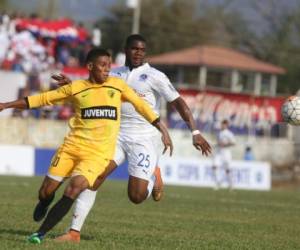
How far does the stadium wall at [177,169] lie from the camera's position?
30.1 meters

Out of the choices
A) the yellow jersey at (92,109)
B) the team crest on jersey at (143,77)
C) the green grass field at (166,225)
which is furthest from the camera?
the team crest on jersey at (143,77)

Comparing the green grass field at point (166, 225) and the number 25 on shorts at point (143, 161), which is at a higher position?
the number 25 on shorts at point (143, 161)

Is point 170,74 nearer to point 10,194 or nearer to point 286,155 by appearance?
point 286,155

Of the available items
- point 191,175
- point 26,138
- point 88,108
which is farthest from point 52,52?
point 88,108

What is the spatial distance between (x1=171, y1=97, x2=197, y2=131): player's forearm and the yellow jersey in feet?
2.38

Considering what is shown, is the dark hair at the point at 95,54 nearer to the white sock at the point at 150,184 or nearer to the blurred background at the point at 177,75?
the white sock at the point at 150,184

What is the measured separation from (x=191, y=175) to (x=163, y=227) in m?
19.9

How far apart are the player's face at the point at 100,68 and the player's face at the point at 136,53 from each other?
1487mm

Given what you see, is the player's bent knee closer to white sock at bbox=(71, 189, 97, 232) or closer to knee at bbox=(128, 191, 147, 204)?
white sock at bbox=(71, 189, 97, 232)

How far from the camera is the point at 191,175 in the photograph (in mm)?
32906

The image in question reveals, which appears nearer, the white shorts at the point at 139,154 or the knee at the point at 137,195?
the knee at the point at 137,195

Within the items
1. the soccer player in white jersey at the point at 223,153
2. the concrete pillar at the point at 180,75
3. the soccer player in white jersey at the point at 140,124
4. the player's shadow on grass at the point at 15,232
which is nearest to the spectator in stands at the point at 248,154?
the soccer player in white jersey at the point at 223,153

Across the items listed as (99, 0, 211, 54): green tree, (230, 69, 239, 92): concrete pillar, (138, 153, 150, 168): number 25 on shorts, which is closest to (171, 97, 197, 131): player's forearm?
(138, 153, 150, 168): number 25 on shorts

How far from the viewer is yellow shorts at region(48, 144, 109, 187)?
10.1 meters
